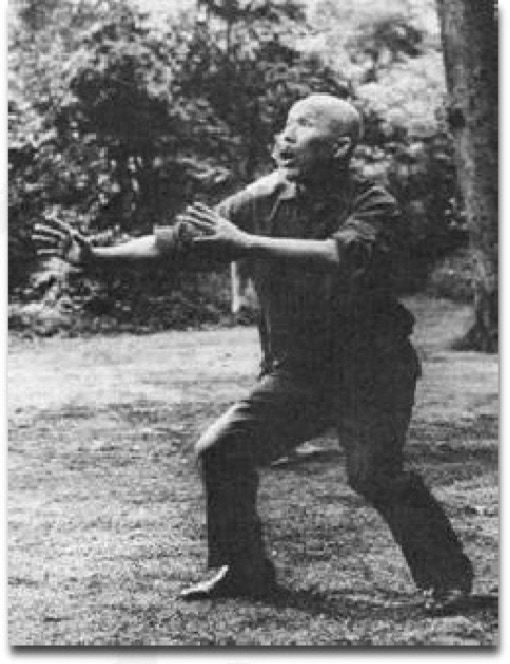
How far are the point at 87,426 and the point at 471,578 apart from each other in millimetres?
1379

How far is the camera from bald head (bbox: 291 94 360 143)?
11.9 ft

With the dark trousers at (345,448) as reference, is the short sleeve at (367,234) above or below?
above

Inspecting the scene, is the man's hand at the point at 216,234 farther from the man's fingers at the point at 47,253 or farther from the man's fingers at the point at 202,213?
the man's fingers at the point at 47,253

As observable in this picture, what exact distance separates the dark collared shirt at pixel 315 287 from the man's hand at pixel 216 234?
181 millimetres

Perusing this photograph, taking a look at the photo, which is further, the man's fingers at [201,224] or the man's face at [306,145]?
the man's face at [306,145]

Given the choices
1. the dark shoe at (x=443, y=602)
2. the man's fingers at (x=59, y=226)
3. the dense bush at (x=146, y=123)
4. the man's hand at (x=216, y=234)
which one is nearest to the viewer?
the man's hand at (x=216, y=234)

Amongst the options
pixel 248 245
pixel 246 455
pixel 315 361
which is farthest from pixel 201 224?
pixel 246 455

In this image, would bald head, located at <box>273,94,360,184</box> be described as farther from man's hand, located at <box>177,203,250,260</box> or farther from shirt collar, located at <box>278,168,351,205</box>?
man's hand, located at <box>177,203,250,260</box>

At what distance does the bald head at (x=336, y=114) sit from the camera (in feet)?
11.9

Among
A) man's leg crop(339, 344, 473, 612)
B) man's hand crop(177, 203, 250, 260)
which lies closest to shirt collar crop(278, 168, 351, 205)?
Answer: man's hand crop(177, 203, 250, 260)

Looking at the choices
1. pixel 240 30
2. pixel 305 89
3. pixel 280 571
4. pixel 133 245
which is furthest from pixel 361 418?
pixel 240 30

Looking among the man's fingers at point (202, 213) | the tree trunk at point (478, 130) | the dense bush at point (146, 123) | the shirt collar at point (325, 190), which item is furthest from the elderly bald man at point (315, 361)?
the tree trunk at point (478, 130)

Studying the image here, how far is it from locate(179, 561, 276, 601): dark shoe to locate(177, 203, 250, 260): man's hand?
98cm

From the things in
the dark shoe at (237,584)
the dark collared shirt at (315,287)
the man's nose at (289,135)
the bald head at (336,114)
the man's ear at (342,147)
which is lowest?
the dark shoe at (237,584)
